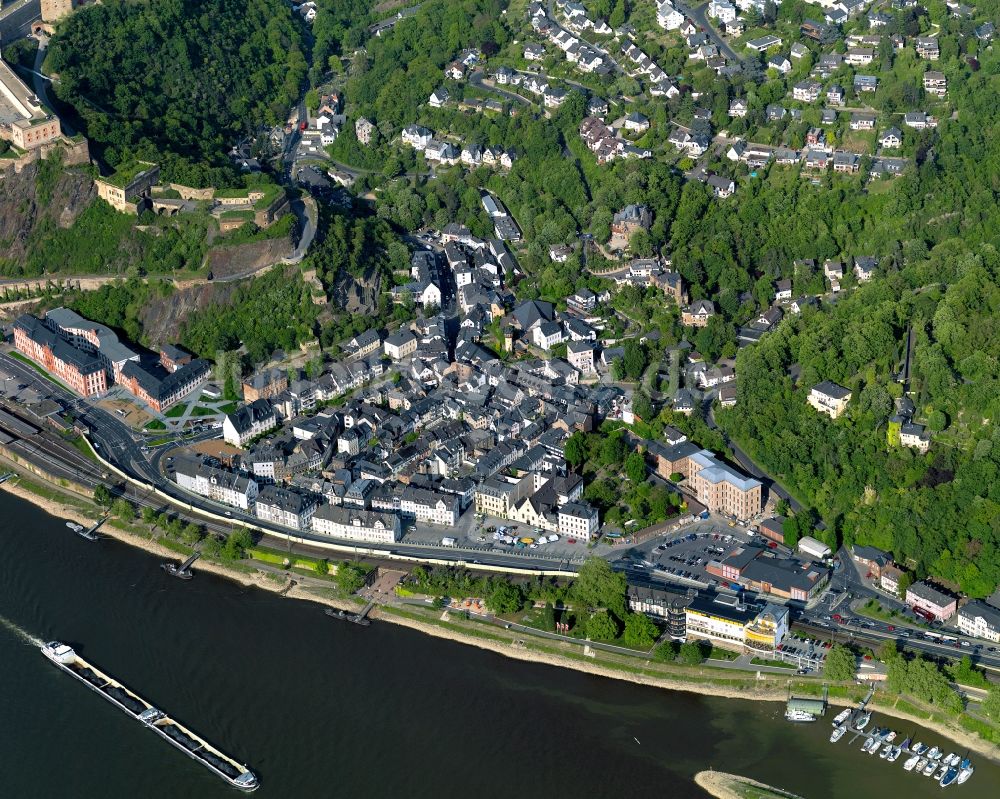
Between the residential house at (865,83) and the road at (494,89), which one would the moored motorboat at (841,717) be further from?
the road at (494,89)

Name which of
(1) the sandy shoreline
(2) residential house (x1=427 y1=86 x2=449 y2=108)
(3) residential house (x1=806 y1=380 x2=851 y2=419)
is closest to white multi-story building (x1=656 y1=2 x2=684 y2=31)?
(2) residential house (x1=427 y1=86 x2=449 y2=108)

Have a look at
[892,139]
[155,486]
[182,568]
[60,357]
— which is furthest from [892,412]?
[60,357]

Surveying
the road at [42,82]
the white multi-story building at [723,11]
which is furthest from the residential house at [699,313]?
the road at [42,82]

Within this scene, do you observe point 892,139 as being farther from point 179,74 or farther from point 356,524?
point 179,74

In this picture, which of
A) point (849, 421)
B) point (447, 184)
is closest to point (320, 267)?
point (447, 184)

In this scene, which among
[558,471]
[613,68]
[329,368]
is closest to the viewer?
[558,471]

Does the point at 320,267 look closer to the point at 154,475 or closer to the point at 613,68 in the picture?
the point at 154,475
